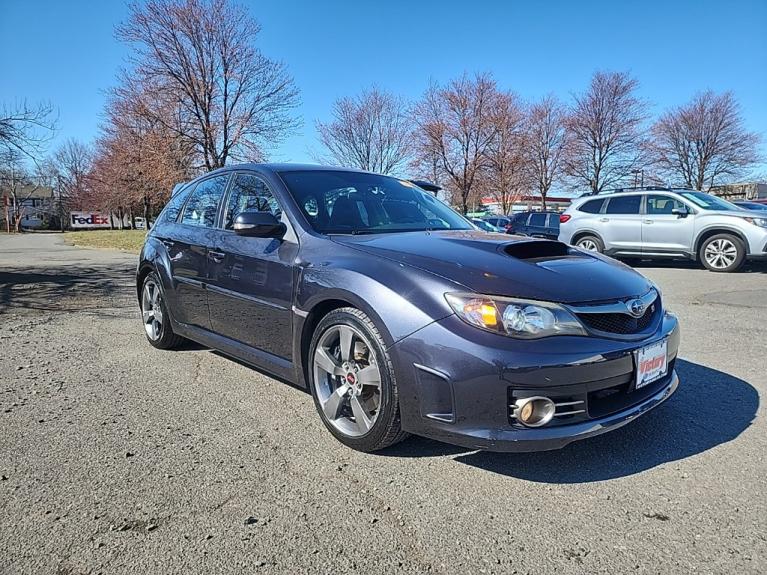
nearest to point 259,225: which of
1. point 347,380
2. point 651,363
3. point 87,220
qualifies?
point 347,380

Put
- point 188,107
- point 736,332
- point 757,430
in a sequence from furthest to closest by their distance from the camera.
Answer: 1. point 188,107
2. point 736,332
3. point 757,430

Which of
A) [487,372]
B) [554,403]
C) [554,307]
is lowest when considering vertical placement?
[554,403]

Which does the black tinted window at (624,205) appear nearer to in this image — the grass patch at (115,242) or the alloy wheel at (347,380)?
the alloy wheel at (347,380)

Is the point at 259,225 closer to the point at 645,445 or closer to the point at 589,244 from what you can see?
the point at 645,445

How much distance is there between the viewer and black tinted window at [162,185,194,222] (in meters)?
4.78

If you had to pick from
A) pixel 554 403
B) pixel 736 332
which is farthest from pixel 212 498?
pixel 736 332

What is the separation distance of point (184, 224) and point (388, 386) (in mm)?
2839

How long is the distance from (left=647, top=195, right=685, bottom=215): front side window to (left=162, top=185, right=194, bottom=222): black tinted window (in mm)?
10408

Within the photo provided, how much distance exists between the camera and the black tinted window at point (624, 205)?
39.2ft

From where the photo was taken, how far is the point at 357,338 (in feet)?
9.07

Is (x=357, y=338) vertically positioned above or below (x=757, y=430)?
above

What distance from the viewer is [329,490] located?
2418 mm

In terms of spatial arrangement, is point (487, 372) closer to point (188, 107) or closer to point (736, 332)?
point (736, 332)

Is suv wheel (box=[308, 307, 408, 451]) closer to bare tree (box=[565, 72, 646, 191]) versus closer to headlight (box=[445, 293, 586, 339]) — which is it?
headlight (box=[445, 293, 586, 339])
